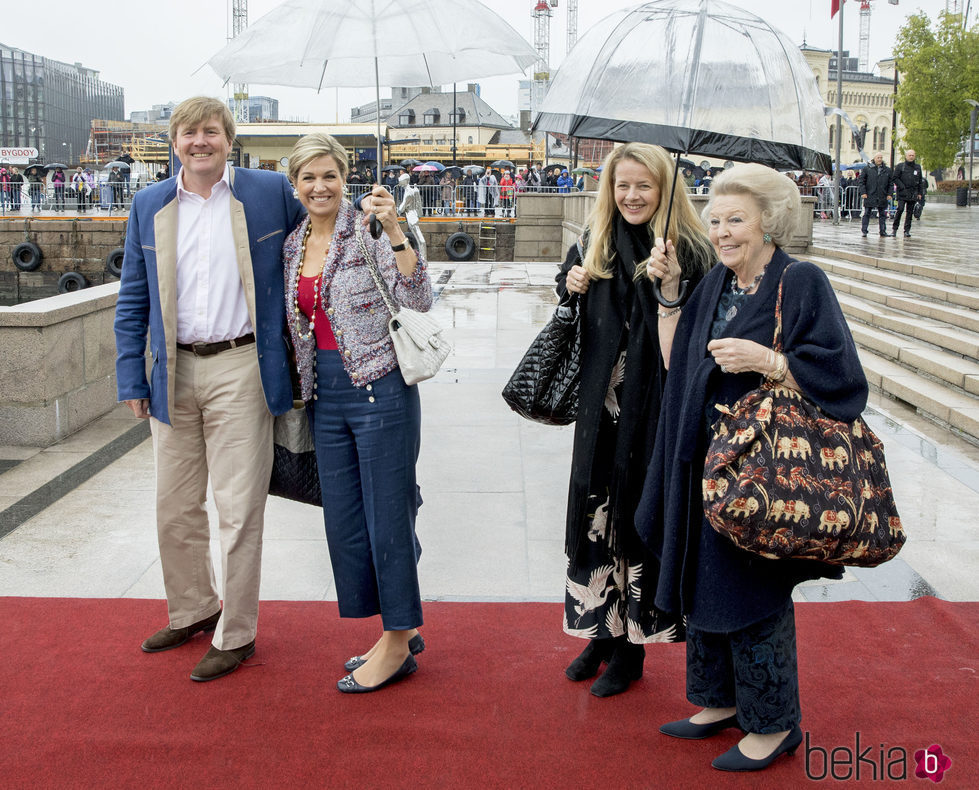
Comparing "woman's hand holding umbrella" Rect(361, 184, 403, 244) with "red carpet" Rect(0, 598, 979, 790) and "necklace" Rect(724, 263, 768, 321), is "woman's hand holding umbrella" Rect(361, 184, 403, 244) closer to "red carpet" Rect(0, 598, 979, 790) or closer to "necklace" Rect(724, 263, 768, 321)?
"necklace" Rect(724, 263, 768, 321)

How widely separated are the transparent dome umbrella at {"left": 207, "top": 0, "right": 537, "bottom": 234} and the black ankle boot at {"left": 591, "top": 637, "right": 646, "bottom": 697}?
2.29 m

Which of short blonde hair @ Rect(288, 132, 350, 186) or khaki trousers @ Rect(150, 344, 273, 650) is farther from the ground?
short blonde hair @ Rect(288, 132, 350, 186)

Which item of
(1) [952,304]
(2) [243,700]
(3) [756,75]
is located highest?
(3) [756,75]

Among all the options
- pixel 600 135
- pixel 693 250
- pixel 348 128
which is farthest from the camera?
pixel 348 128

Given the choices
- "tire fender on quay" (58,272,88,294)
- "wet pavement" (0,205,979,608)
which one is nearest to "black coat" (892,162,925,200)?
"wet pavement" (0,205,979,608)

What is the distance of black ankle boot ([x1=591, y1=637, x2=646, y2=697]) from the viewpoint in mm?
3299

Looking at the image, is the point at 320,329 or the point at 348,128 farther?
the point at 348,128

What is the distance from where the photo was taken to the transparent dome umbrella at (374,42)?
4.02 metres

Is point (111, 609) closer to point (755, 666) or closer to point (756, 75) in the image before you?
point (755, 666)

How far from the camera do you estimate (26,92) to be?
11038 centimetres

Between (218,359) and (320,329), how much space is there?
43 centimetres

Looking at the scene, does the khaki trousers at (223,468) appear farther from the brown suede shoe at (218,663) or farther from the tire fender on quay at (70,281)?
the tire fender on quay at (70,281)

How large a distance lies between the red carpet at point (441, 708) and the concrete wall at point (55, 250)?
26.3m


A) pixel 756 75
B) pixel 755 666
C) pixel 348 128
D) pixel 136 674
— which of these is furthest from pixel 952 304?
pixel 348 128
